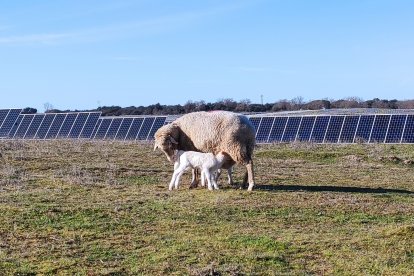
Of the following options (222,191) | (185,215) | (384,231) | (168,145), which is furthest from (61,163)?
(384,231)

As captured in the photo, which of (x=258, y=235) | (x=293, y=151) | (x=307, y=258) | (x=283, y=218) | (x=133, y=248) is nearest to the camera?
(x=307, y=258)

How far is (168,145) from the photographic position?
17438mm

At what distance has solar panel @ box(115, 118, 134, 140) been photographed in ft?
121

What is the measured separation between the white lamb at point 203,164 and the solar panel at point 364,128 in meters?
15.8

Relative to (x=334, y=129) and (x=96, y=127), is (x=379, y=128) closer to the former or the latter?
(x=334, y=129)

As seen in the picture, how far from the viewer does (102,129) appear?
38219mm

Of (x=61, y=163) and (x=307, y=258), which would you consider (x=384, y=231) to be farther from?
(x=61, y=163)

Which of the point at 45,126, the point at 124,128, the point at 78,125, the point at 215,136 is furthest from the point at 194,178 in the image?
the point at 45,126

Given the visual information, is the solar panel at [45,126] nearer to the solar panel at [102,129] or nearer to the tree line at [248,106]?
the solar panel at [102,129]

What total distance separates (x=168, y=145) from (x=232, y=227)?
6.44 m

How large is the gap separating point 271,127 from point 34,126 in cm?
1441

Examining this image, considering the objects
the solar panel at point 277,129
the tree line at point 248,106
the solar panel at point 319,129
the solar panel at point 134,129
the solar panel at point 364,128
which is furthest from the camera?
the tree line at point 248,106

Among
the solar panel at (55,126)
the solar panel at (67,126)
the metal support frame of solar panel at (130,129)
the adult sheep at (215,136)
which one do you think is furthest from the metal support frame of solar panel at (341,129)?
the adult sheep at (215,136)

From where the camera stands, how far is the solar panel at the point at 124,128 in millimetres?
36831
